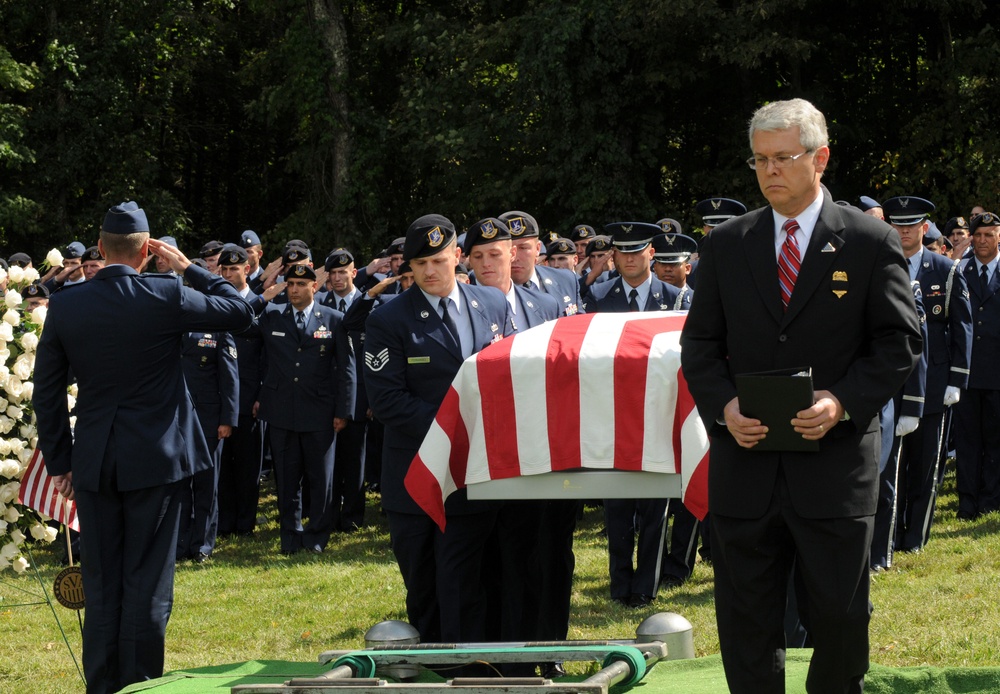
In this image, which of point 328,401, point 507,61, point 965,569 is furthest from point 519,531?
point 507,61

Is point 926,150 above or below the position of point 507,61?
below

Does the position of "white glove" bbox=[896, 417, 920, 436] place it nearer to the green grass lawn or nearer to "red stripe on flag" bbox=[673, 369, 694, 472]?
the green grass lawn

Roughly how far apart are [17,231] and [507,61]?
9286 mm

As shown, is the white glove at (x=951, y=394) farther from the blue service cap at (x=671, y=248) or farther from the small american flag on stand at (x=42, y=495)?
the small american flag on stand at (x=42, y=495)

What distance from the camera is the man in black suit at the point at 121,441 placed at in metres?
5.18

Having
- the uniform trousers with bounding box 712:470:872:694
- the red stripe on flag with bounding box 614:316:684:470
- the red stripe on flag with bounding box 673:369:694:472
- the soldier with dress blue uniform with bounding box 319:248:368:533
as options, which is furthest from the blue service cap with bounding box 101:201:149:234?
the soldier with dress blue uniform with bounding box 319:248:368:533

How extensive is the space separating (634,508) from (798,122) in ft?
14.1

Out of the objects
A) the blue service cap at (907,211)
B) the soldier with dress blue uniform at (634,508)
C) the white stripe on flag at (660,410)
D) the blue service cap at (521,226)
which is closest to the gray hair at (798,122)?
the white stripe on flag at (660,410)

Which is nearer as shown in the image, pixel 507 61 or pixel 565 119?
pixel 565 119

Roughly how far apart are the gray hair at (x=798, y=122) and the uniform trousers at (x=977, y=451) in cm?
638

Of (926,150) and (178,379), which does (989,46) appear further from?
(178,379)

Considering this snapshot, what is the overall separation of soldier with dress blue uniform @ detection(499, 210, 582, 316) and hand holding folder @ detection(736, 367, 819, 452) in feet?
12.5

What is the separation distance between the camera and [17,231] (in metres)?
23.2

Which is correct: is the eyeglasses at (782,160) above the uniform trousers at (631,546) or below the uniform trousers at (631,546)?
above
